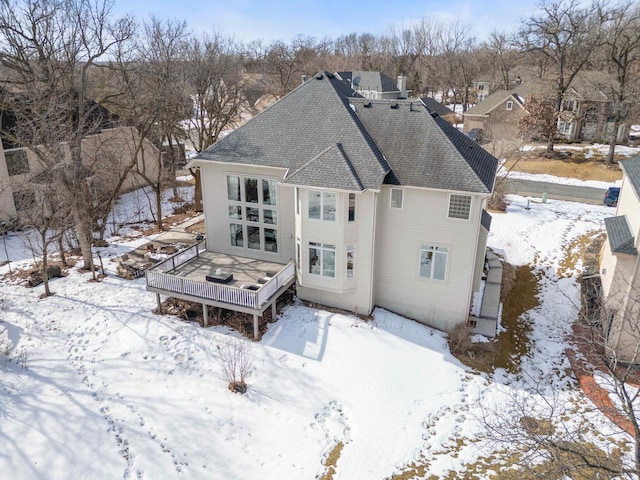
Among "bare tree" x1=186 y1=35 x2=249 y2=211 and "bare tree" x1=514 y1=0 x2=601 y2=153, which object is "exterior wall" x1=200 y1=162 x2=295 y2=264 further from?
"bare tree" x1=514 y1=0 x2=601 y2=153

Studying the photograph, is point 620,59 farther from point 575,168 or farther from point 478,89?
point 478,89

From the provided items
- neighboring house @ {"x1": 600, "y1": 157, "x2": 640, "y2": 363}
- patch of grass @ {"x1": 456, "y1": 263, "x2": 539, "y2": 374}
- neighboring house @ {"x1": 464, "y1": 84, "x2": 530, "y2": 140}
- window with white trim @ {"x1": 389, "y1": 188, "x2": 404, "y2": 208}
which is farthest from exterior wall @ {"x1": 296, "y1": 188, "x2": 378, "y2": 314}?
neighboring house @ {"x1": 464, "y1": 84, "x2": 530, "y2": 140}

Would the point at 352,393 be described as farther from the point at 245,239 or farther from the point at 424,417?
the point at 245,239

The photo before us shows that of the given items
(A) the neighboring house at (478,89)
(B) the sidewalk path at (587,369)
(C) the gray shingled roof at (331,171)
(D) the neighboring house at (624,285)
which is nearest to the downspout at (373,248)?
(C) the gray shingled roof at (331,171)

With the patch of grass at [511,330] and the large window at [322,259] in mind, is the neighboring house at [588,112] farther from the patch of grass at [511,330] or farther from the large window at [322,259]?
the large window at [322,259]

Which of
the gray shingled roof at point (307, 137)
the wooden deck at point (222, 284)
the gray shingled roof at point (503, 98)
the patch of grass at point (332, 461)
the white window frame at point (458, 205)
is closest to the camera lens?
the patch of grass at point (332, 461)

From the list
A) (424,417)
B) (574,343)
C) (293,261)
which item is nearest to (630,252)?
(574,343)
